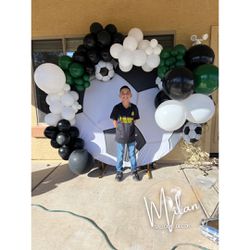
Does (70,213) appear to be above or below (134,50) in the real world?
below

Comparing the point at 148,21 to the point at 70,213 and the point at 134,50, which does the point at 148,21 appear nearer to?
the point at 134,50

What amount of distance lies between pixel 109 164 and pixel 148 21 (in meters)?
2.49

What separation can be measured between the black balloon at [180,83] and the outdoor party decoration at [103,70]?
96 cm

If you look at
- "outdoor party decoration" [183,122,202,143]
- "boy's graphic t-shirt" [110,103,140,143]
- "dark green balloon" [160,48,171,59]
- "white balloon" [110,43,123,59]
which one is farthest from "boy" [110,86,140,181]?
"outdoor party decoration" [183,122,202,143]

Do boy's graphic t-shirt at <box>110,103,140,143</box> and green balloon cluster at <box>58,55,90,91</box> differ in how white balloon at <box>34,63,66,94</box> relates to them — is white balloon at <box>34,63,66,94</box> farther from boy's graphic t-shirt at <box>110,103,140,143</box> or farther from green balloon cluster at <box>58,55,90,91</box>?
boy's graphic t-shirt at <box>110,103,140,143</box>

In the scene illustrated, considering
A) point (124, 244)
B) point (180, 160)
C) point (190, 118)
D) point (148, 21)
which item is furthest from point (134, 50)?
point (124, 244)

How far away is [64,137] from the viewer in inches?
134

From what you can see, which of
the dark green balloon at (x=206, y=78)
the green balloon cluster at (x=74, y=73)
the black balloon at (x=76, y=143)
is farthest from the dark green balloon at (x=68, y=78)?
the dark green balloon at (x=206, y=78)

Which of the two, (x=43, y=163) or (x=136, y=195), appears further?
(x=43, y=163)

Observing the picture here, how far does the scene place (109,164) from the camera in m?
3.78

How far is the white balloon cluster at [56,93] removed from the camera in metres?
3.09

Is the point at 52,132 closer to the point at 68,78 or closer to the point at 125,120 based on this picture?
the point at 68,78

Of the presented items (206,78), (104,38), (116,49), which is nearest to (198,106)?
(206,78)
